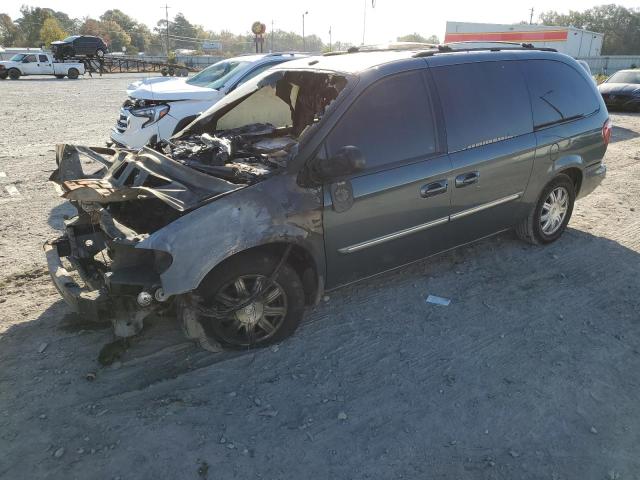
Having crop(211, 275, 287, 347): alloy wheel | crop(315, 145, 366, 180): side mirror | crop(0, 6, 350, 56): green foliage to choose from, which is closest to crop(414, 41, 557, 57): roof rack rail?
crop(315, 145, 366, 180): side mirror

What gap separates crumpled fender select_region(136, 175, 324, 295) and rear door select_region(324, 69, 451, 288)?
0.16 meters

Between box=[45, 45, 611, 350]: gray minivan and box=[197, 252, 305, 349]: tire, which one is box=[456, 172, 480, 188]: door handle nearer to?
box=[45, 45, 611, 350]: gray minivan

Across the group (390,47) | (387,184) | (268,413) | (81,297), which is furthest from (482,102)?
(81,297)

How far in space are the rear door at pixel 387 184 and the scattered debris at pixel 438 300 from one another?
464mm

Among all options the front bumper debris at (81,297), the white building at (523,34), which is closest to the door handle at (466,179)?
the front bumper debris at (81,297)

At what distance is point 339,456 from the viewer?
268 cm

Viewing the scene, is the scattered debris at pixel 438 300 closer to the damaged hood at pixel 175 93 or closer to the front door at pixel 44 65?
the damaged hood at pixel 175 93

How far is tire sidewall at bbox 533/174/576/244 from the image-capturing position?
4.96 metres

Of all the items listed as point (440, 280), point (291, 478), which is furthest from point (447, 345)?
point (291, 478)

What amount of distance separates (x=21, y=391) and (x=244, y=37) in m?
150

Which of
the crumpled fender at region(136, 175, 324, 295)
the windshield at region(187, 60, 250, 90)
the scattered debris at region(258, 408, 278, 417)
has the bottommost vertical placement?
the scattered debris at region(258, 408, 278, 417)

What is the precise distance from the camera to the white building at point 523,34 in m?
50.5

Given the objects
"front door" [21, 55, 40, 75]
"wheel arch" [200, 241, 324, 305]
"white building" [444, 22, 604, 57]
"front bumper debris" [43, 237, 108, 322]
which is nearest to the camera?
"front bumper debris" [43, 237, 108, 322]

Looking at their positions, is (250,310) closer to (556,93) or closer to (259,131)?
(259,131)
